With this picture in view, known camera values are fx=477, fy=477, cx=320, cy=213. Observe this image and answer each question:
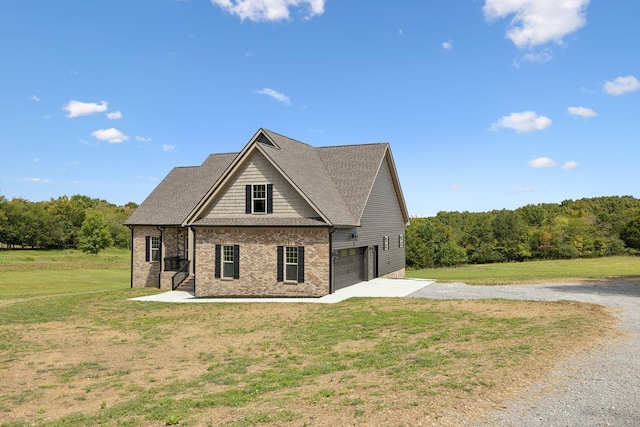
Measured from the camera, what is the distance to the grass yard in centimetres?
822

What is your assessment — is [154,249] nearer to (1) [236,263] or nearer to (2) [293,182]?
(1) [236,263]

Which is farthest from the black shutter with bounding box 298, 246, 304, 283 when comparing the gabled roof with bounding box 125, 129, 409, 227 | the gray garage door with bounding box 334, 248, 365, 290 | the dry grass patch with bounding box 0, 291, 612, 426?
the dry grass patch with bounding box 0, 291, 612, 426

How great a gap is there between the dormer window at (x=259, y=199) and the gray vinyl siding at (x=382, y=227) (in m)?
3.84

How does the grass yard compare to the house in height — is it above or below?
below

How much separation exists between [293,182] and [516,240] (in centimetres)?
7119

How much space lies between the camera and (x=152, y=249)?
3044cm

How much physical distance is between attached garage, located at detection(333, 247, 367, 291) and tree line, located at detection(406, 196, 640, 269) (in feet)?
147

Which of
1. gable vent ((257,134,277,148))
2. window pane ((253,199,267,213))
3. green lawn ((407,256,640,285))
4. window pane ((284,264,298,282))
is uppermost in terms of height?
gable vent ((257,134,277,148))

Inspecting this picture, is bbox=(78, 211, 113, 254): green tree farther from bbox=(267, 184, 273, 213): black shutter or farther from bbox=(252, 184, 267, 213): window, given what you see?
bbox=(267, 184, 273, 213): black shutter

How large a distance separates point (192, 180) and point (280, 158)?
1041 centimetres

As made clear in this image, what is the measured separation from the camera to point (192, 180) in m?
32.8

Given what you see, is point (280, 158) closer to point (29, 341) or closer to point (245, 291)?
point (245, 291)

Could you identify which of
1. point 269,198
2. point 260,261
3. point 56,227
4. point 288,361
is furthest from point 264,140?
point 56,227

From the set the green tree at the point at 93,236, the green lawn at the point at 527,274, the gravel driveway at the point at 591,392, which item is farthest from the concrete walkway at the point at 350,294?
the green tree at the point at 93,236
